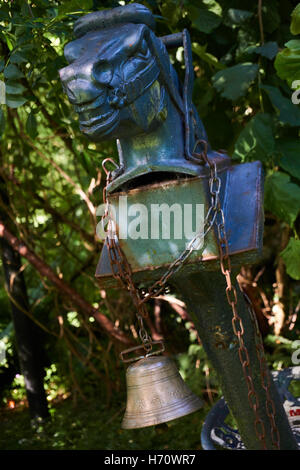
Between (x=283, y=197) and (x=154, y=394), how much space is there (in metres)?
0.88

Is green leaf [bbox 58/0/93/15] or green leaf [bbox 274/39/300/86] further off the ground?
green leaf [bbox 58/0/93/15]

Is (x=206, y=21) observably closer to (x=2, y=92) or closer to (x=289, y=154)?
(x=289, y=154)

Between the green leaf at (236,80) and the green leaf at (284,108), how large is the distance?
8 centimetres

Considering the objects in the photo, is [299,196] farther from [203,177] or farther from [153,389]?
[153,389]

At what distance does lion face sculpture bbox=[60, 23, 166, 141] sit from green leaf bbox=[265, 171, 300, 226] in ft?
2.72

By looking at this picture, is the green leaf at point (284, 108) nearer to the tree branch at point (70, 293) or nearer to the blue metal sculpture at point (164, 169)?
the blue metal sculpture at point (164, 169)

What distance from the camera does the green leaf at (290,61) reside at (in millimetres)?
1642

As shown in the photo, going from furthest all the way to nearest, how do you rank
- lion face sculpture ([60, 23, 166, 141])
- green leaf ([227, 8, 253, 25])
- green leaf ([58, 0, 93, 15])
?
green leaf ([227, 8, 253, 25]) < green leaf ([58, 0, 93, 15]) < lion face sculpture ([60, 23, 166, 141])

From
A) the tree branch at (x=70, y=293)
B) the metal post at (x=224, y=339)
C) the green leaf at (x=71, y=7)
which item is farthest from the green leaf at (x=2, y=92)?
the tree branch at (x=70, y=293)

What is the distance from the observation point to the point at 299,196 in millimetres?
1938

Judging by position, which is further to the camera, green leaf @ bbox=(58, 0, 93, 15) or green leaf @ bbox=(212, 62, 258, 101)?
green leaf @ bbox=(212, 62, 258, 101)

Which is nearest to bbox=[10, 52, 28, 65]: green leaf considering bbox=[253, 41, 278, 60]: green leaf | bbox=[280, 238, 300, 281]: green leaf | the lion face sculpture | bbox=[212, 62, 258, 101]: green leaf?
the lion face sculpture

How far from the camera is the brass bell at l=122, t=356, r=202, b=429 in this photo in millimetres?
1349

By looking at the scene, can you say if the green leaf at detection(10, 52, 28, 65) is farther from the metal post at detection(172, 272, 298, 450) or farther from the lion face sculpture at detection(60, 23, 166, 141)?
the metal post at detection(172, 272, 298, 450)
